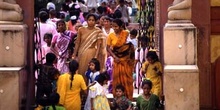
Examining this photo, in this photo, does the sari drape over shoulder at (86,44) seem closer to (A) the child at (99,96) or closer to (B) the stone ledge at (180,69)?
(A) the child at (99,96)

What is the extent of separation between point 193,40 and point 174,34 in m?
0.35

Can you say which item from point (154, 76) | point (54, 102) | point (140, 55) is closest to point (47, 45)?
point (140, 55)

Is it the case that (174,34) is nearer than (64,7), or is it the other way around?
(174,34)

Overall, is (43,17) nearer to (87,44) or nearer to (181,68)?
(87,44)

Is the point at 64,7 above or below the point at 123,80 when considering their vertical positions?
above

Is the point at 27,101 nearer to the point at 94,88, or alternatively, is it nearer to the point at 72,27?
the point at 94,88

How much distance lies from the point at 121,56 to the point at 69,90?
2.53 m

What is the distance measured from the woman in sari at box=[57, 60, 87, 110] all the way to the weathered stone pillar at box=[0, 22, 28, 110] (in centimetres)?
71

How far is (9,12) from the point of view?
13188mm

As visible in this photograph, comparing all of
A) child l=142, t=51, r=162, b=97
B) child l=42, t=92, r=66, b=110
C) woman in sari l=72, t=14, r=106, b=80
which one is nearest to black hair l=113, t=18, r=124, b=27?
woman in sari l=72, t=14, r=106, b=80

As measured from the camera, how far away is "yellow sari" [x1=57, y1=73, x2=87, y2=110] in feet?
43.0

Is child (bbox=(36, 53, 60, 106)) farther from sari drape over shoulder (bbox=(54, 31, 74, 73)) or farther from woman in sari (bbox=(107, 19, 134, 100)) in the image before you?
sari drape over shoulder (bbox=(54, 31, 74, 73))

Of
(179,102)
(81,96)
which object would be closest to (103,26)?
(81,96)

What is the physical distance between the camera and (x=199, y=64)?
45.4 feet
